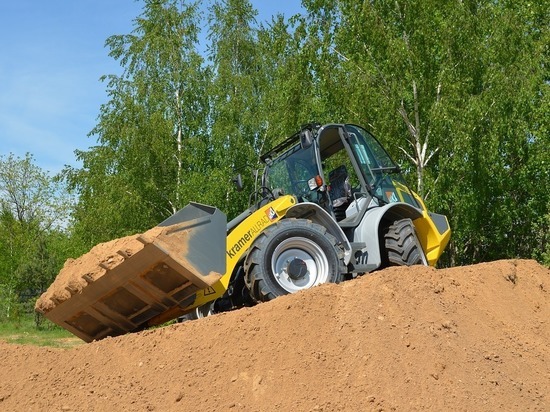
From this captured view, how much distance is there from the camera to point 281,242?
760 cm

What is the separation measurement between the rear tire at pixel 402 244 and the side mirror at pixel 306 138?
140 centimetres

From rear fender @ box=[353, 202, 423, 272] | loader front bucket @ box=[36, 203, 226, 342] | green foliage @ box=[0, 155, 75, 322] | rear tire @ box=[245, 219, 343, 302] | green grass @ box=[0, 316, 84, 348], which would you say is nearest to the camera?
loader front bucket @ box=[36, 203, 226, 342]

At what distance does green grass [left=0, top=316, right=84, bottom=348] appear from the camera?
15707 millimetres

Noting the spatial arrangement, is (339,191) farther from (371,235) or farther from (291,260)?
(291,260)

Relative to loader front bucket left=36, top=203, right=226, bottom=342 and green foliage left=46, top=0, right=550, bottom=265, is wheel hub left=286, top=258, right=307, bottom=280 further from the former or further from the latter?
green foliage left=46, top=0, right=550, bottom=265

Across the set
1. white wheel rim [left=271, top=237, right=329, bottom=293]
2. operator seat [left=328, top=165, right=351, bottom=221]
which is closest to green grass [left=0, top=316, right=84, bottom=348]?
operator seat [left=328, top=165, right=351, bottom=221]

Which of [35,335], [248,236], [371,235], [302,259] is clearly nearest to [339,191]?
[371,235]

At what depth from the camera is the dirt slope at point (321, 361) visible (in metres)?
5.60

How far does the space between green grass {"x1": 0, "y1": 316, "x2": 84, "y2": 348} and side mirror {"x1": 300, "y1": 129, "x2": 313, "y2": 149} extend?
26.3 ft

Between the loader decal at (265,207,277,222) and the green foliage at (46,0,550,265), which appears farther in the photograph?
the green foliage at (46,0,550,265)

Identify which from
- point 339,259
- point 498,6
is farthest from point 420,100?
point 339,259

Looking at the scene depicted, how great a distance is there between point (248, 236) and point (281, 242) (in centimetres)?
35

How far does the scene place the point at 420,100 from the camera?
16797mm

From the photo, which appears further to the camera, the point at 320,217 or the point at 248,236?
the point at 320,217
